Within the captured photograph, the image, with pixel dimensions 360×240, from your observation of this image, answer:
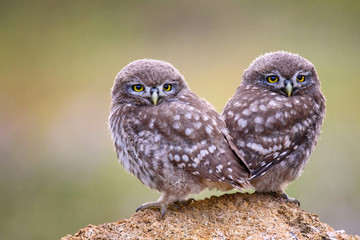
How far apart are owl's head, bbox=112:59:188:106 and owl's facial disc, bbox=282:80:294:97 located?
30.0 inches

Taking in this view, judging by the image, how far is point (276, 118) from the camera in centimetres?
400

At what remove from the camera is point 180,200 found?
384cm

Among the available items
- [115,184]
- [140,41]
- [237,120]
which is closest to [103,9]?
[140,41]

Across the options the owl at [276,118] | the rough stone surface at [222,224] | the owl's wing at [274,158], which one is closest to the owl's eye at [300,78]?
the owl at [276,118]

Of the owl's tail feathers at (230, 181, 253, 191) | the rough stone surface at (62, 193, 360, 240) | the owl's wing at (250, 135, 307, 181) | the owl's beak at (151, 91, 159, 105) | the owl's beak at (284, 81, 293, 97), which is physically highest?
the owl's beak at (284, 81, 293, 97)

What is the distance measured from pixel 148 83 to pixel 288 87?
1.09 meters

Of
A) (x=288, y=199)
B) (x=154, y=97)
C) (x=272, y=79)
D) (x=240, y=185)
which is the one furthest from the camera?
(x=272, y=79)

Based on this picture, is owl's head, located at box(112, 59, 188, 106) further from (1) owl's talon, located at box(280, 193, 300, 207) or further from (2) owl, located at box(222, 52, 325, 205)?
(1) owl's talon, located at box(280, 193, 300, 207)

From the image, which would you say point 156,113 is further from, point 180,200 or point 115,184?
point 115,184

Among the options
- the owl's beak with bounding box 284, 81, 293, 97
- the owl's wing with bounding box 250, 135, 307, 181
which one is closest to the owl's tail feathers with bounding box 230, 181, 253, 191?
the owl's wing with bounding box 250, 135, 307, 181

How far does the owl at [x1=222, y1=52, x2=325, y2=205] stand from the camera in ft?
12.8

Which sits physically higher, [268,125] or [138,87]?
[138,87]

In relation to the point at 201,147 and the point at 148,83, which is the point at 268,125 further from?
the point at 148,83

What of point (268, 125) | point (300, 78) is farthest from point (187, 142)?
point (300, 78)
